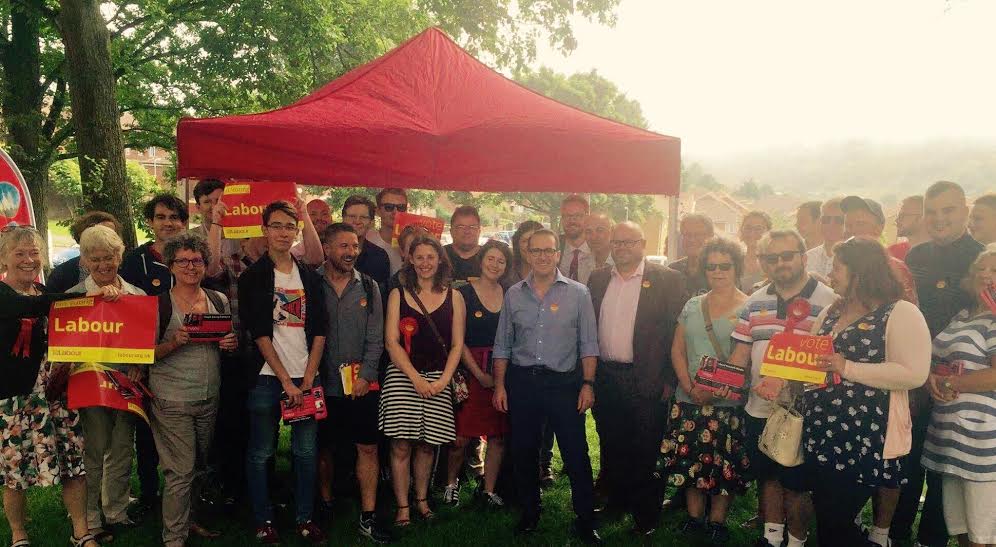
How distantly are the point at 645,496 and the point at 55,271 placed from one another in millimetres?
4180

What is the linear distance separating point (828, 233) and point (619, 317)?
2.23 meters

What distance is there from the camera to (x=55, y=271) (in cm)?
Result: 412

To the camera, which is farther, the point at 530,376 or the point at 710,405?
the point at 530,376

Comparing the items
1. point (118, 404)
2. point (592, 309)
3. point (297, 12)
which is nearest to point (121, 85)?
point (297, 12)

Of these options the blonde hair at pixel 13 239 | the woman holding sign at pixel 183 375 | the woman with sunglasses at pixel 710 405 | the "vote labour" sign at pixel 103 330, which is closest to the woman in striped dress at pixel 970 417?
the woman with sunglasses at pixel 710 405

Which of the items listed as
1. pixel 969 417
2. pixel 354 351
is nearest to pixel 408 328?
pixel 354 351

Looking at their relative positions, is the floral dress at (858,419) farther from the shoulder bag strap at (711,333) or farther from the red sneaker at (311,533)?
the red sneaker at (311,533)

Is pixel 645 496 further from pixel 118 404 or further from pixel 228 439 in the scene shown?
pixel 118 404

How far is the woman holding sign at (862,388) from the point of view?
304 cm

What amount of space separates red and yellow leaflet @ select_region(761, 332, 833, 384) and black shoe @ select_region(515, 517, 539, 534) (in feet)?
6.44

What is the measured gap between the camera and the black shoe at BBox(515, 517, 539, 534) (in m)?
4.23

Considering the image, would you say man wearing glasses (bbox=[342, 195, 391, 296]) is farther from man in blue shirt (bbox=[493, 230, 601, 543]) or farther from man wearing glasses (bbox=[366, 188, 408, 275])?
man in blue shirt (bbox=[493, 230, 601, 543])

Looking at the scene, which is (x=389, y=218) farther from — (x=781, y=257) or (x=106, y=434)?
(x=781, y=257)

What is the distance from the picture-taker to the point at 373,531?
4059 mm
